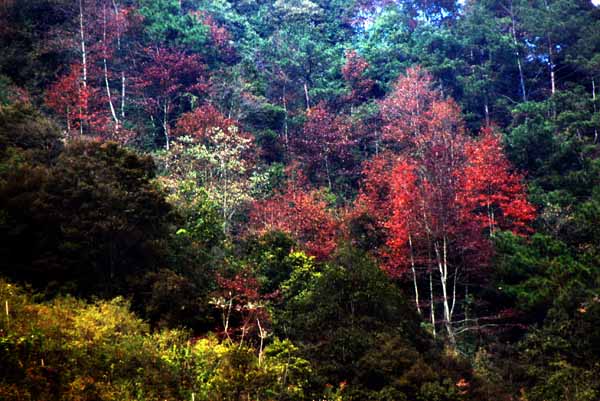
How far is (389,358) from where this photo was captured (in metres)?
16.4

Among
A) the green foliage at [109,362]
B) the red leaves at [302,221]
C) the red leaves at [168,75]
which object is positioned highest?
the red leaves at [168,75]

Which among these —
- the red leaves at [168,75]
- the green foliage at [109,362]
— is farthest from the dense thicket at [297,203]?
the red leaves at [168,75]

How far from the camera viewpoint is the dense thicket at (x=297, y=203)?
49.9ft

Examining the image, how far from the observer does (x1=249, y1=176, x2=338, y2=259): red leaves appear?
2469cm

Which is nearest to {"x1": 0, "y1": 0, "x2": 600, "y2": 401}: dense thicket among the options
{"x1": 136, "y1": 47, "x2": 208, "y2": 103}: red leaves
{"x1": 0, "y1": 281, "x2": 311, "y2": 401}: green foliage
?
{"x1": 0, "y1": 281, "x2": 311, "y2": 401}: green foliage

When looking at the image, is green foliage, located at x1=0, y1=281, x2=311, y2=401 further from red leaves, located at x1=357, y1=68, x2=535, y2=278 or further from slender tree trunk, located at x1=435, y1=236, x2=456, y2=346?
red leaves, located at x1=357, y1=68, x2=535, y2=278

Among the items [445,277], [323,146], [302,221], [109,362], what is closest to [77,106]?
[302,221]

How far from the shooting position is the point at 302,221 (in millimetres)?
25797

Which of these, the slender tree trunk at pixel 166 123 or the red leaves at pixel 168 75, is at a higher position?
the red leaves at pixel 168 75

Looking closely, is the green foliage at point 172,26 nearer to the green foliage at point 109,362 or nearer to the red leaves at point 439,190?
the red leaves at point 439,190

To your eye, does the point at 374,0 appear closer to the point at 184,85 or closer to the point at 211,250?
the point at 184,85

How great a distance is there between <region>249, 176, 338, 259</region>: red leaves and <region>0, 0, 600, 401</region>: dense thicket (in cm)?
13

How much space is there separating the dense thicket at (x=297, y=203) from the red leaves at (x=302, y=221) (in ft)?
0.43

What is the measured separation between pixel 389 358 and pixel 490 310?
8557 millimetres
